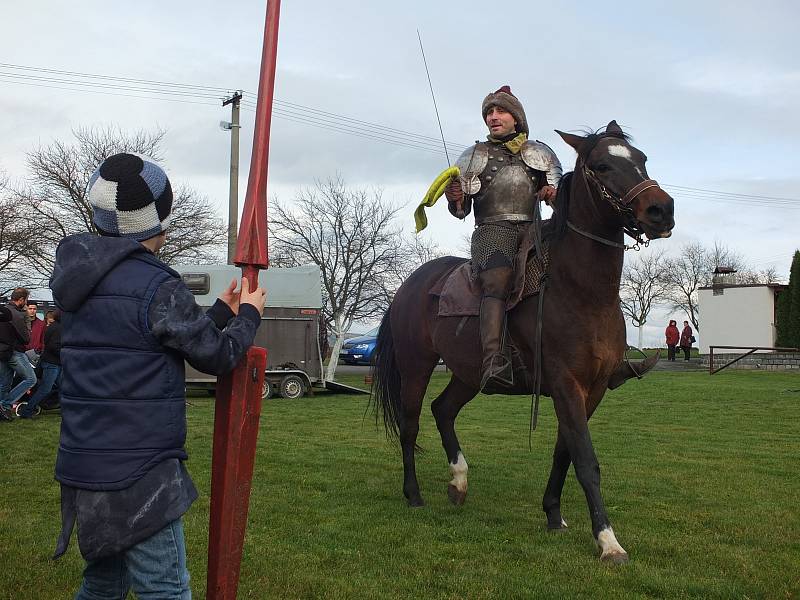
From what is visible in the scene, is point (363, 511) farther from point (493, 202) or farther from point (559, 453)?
point (493, 202)

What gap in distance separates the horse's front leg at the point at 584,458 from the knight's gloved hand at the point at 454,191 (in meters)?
1.72

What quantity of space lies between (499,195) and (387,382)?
2335 mm

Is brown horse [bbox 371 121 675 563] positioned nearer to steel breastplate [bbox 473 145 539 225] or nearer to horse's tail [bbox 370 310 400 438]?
steel breastplate [bbox 473 145 539 225]

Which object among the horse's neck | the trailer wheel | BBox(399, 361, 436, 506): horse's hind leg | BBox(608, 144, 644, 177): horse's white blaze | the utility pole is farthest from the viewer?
the utility pole

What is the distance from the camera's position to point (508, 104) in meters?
6.15

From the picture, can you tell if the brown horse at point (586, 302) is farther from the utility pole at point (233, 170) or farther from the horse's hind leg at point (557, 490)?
the utility pole at point (233, 170)

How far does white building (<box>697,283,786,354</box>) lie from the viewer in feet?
114

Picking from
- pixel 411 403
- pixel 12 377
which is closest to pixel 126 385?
pixel 411 403

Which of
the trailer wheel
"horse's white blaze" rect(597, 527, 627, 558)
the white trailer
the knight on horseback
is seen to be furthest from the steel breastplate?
the trailer wheel

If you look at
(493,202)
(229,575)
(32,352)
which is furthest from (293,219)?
(229,575)

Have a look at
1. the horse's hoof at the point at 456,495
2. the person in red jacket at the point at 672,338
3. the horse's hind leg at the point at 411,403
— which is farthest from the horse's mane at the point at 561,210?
the person in red jacket at the point at 672,338

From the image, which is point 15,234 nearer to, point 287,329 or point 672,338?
point 287,329

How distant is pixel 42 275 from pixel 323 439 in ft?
70.3

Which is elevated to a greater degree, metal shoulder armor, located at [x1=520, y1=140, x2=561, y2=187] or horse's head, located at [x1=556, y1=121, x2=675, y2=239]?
metal shoulder armor, located at [x1=520, y1=140, x2=561, y2=187]
